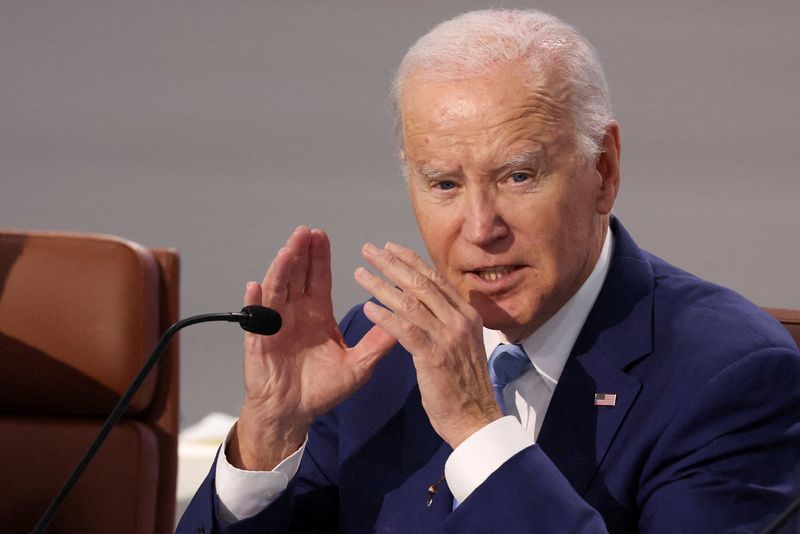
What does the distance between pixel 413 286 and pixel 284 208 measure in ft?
5.95

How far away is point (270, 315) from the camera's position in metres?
1.50

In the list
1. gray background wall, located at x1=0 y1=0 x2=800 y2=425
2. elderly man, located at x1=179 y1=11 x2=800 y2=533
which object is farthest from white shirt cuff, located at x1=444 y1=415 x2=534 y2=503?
gray background wall, located at x1=0 y1=0 x2=800 y2=425

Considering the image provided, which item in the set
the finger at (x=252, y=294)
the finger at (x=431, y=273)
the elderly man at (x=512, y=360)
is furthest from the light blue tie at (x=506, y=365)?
the finger at (x=252, y=294)

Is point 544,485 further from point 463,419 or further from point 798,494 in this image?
point 798,494

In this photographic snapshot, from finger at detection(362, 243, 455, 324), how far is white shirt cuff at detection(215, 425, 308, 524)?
350 millimetres

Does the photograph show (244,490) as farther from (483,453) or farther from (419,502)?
(483,453)

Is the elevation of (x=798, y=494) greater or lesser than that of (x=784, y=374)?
lesser

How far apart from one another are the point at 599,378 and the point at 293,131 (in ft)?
5.88

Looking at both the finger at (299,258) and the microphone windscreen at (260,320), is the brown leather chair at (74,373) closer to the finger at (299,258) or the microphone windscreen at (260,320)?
the finger at (299,258)

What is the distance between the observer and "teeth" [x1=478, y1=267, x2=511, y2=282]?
63.6 inches

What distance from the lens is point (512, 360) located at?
5.55 ft

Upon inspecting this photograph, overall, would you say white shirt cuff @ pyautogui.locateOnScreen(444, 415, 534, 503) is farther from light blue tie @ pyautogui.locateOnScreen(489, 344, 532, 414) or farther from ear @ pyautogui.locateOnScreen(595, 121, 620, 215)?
ear @ pyautogui.locateOnScreen(595, 121, 620, 215)

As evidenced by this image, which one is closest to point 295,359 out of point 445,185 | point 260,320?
point 260,320

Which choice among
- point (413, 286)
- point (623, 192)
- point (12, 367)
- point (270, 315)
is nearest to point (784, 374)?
point (413, 286)
